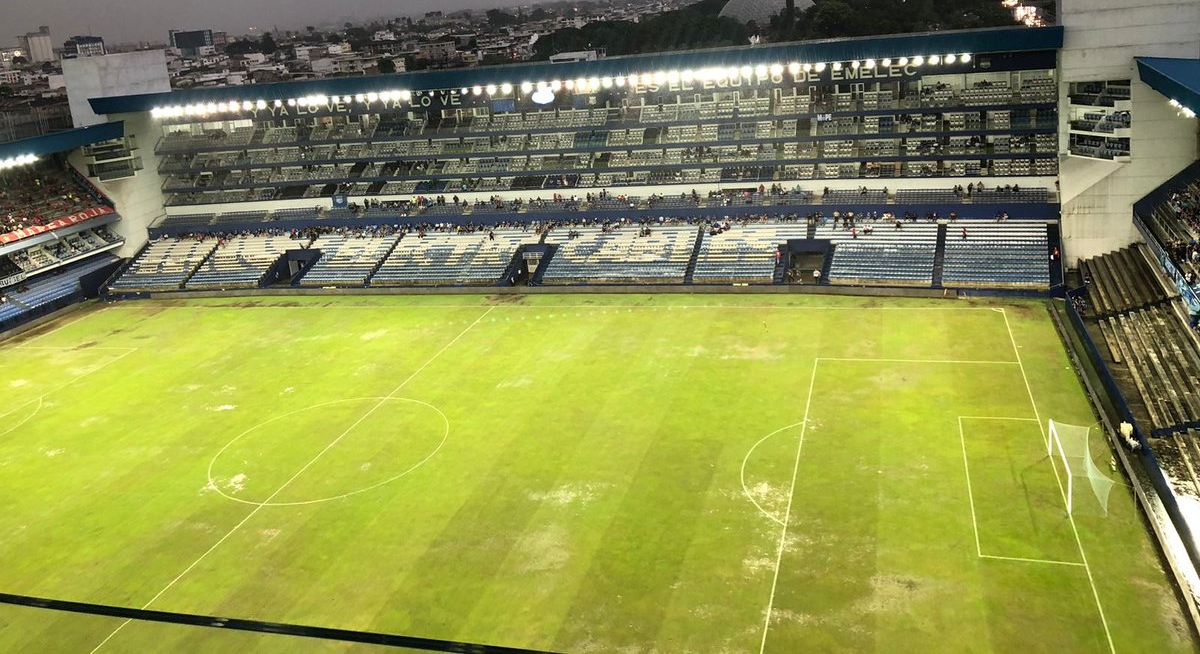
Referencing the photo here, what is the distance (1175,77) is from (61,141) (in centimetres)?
6070

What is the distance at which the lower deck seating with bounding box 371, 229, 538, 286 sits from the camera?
50656mm

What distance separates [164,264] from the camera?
58.1 m

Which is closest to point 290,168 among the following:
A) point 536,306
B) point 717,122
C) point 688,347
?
point 536,306

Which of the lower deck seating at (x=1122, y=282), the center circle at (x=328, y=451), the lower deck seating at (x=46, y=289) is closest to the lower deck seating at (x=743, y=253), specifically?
the lower deck seating at (x=1122, y=282)

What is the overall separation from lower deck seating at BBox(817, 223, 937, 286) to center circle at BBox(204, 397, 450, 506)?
23001 mm

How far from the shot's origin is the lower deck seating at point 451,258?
50656 mm

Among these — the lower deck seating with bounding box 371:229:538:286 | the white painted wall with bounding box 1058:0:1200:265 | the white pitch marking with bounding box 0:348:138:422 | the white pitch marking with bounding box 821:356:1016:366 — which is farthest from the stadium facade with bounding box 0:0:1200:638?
the white pitch marking with bounding box 0:348:138:422

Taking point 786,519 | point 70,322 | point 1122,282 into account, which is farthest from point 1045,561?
point 70,322

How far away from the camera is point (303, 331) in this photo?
45.1 meters

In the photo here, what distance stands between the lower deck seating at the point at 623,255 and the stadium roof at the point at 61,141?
3223 cm

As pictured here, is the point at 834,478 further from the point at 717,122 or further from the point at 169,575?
the point at 717,122

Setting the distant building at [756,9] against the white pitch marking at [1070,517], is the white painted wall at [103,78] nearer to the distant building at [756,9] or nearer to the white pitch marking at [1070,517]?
the white pitch marking at [1070,517]

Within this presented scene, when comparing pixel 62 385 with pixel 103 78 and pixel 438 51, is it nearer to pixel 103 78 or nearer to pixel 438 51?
pixel 103 78

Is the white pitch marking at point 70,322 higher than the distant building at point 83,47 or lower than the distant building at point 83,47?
lower
